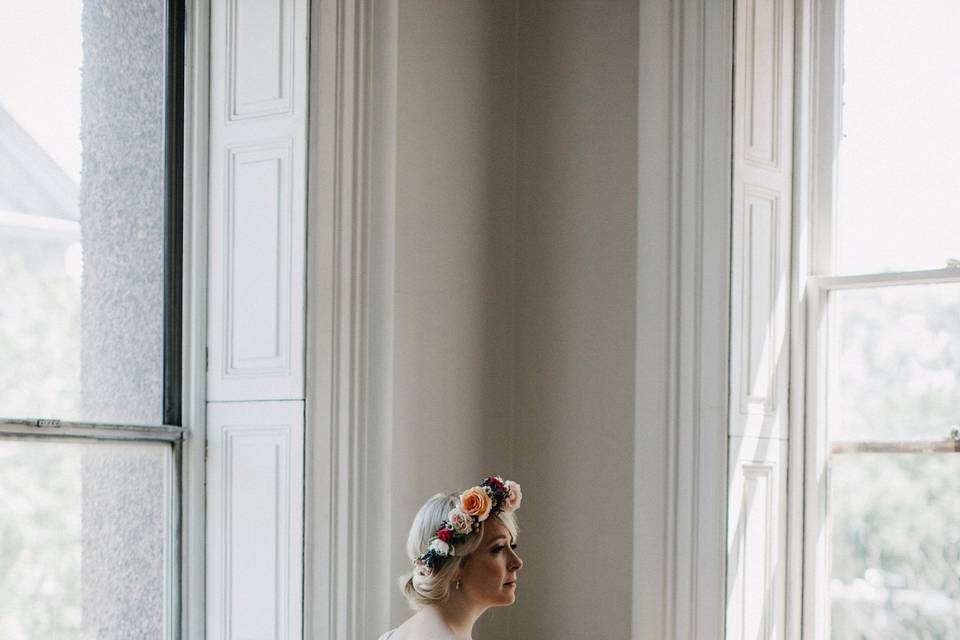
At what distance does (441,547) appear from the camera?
113 inches

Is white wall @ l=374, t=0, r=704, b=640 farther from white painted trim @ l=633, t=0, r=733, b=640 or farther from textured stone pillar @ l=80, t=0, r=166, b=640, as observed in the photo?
textured stone pillar @ l=80, t=0, r=166, b=640

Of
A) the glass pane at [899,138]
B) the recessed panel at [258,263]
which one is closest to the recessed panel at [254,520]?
the recessed panel at [258,263]

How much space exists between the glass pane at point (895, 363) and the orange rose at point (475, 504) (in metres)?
1.33

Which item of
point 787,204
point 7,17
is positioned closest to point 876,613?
point 787,204

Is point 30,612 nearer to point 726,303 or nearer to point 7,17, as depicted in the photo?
point 7,17

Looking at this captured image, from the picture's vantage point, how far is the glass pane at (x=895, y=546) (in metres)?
3.49

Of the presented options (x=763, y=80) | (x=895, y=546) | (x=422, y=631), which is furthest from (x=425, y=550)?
(x=763, y=80)

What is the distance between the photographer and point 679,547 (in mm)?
3535

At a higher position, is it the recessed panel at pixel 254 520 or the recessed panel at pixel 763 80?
the recessed panel at pixel 763 80

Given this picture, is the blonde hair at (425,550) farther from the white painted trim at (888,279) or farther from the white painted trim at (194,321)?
the white painted trim at (888,279)

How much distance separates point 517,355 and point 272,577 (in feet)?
3.55

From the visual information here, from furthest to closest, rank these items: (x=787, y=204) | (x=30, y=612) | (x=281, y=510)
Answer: (x=787, y=204)
(x=281, y=510)
(x=30, y=612)

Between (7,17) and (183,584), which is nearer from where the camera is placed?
(7,17)

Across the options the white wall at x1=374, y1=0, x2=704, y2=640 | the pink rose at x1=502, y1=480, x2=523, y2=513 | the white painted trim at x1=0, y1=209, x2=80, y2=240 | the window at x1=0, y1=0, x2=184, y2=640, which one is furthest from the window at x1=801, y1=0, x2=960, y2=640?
the white painted trim at x1=0, y1=209, x2=80, y2=240
